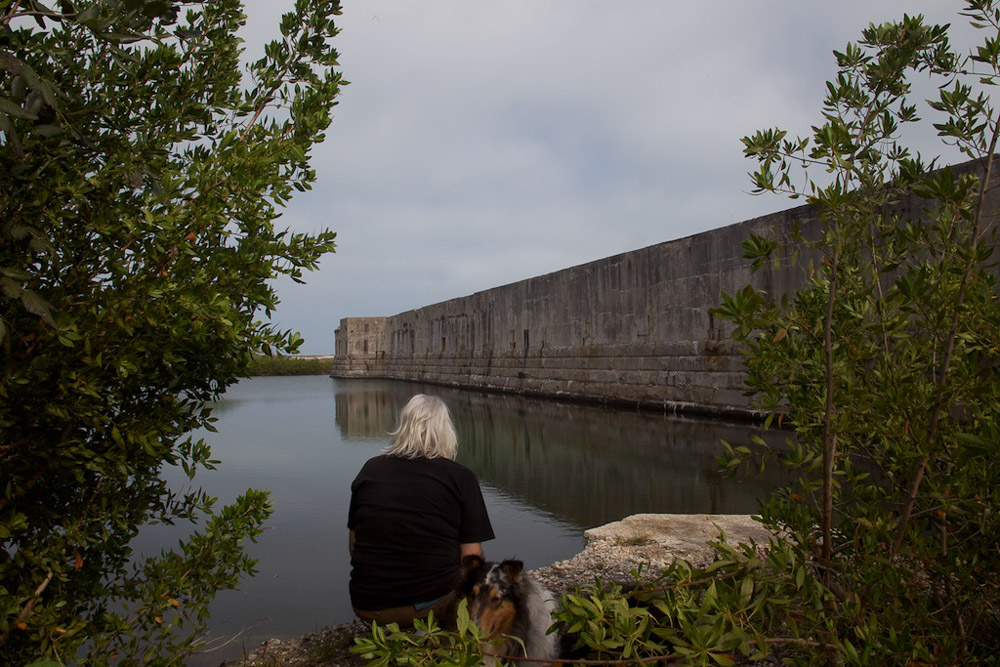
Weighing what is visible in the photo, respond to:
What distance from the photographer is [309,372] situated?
5272 centimetres

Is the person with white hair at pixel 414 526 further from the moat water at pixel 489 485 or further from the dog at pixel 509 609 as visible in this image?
the moat water at pixel 489 485

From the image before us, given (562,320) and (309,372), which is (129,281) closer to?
(562,320)

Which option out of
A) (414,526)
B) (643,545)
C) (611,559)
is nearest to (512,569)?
(414,526)

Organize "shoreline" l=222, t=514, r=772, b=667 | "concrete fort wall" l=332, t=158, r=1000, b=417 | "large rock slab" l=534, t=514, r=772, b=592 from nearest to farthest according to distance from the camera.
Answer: "shoreline" l=222, t=514, r=772, b=667 → "large rock slab" l=534, t=514, r=772, b=592 → "concrete fort wall" l=332, t=158, r=1000, b=417

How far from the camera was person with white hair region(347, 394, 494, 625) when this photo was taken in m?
2.80

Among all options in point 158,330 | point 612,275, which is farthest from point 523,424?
point 158,330

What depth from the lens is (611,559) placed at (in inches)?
171

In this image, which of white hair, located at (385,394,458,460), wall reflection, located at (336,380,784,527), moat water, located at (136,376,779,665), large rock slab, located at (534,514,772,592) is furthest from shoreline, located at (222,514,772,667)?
wall reflection, located at (336,380,784,527)

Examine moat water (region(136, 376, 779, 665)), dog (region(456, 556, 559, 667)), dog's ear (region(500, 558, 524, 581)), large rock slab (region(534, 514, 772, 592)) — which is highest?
dog's ear (region(500, 558, 524, 581))

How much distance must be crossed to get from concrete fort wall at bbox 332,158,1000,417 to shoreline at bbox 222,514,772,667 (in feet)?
7.32

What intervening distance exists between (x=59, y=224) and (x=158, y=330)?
15.9 inches

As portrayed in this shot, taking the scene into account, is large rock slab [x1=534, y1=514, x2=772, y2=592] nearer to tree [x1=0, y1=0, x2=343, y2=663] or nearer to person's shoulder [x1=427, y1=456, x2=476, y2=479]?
person's shoulder [x1=427, y1=456, x2=476, y2=479]

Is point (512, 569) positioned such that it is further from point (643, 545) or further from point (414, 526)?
point (643, 545)

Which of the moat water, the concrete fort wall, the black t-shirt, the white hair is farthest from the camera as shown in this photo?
the concrete fort wall
